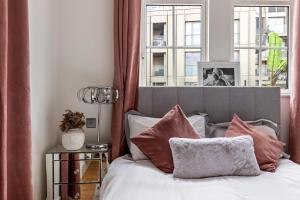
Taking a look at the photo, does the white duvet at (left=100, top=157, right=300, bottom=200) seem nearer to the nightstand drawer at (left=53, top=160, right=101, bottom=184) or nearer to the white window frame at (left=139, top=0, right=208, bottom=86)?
the nightstand drawer at (left=53, top=160, right=101, bottom=184)

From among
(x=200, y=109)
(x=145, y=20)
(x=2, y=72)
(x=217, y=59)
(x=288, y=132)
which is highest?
(x=145, y=20)

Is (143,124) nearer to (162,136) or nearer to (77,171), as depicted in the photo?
(162,136)

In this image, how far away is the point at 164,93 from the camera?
2.88 metres

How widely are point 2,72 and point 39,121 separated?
1.08 meters

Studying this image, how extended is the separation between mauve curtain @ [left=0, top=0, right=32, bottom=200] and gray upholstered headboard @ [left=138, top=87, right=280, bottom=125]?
1258mm

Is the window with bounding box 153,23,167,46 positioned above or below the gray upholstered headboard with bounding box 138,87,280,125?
above

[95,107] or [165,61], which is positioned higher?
[165,61]

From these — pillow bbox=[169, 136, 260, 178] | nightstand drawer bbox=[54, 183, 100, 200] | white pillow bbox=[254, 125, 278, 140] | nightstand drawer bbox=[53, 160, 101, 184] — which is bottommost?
nightstand drawer bbox=[54, 183, 100, 200]

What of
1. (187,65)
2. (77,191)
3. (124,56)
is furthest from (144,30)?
(77,191)

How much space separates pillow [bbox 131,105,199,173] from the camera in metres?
2.35

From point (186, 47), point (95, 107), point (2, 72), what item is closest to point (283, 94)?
point (186, 47)

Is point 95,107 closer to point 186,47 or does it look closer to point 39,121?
point 39,121

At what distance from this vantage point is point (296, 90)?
291cm

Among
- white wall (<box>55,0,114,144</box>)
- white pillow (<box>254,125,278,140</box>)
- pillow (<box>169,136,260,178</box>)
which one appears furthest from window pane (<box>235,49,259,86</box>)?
white wall (<box>55,0,114,144</box>)
